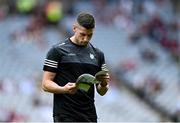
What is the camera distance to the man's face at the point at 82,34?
22.0ft

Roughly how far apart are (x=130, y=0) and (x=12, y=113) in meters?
7.34

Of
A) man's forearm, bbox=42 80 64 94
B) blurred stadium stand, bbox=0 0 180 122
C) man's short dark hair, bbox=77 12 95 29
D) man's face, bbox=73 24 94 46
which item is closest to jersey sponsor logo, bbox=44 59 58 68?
man's forearm, bbox=42 80 64 94

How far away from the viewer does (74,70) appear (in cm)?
680

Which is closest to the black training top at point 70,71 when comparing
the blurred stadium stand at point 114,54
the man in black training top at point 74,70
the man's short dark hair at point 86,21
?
the man in black training top at point 74,70

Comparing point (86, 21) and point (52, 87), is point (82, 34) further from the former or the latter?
point (52, 87)

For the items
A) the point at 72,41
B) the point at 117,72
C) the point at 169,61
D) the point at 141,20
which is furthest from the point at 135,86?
the point at 72,41

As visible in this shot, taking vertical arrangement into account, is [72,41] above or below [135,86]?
above

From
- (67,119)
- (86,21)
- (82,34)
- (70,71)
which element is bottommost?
(67,119)

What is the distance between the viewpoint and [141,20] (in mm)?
21203

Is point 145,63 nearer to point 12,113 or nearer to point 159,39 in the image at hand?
point 159,39

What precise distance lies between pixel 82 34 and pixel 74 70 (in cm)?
32

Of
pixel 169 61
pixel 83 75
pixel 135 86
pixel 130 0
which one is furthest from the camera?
pixel 130 0

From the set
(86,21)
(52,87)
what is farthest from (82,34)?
(52,87)

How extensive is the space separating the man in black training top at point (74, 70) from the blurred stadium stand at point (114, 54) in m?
8.28
